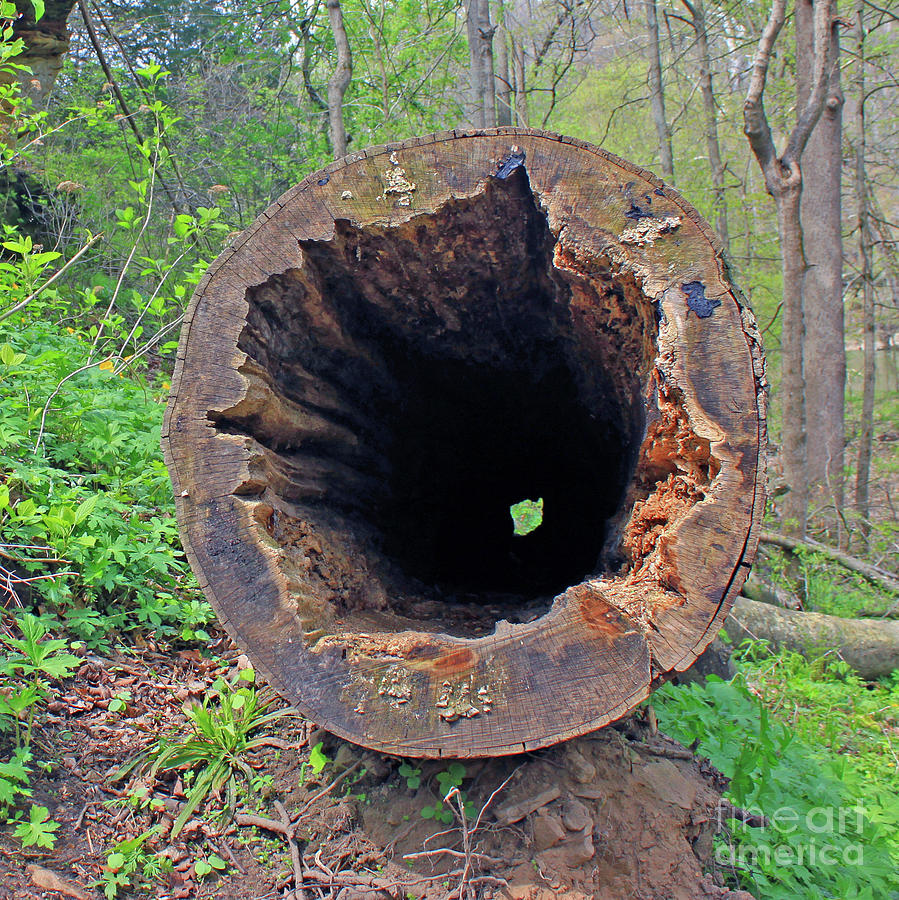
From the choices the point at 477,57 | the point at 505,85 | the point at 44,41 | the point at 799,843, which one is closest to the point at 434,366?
the point at 799,843

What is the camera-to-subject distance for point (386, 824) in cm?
167

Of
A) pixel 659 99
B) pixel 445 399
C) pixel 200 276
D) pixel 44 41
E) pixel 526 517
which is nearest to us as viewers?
pixel 200 276

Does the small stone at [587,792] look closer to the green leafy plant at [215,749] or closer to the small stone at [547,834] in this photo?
the small stone at [547,834]

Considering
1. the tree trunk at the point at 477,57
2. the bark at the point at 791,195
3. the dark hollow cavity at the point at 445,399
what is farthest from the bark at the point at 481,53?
the dark hollow cavity at the point at 445,399

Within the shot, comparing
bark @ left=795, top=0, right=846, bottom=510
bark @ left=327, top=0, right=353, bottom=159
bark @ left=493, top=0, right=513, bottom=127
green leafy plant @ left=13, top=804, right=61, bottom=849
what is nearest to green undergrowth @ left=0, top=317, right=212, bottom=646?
green leafy plant @ left=13, top=804, right=61, bottom=849

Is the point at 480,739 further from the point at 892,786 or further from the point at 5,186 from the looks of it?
the point at 5,186

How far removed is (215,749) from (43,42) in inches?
256

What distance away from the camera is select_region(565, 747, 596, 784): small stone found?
171 cm

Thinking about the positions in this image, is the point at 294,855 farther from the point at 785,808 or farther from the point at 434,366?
the point at 434,366

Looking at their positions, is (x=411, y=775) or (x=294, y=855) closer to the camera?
(x=294, y=855)

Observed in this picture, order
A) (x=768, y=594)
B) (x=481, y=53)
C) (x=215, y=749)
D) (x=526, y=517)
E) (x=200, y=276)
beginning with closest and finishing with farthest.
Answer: (x=215, y=749), (x=200, y=276), (x=768, y=594), (x=481, y=53), (x=526, y=517)

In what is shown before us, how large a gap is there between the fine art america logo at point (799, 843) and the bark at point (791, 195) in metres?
3.45

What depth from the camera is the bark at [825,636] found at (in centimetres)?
382

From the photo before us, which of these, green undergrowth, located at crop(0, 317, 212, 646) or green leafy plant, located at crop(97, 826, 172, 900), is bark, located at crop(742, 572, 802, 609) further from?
green leafy plant, located at crop(97, 826, 172, 900)
